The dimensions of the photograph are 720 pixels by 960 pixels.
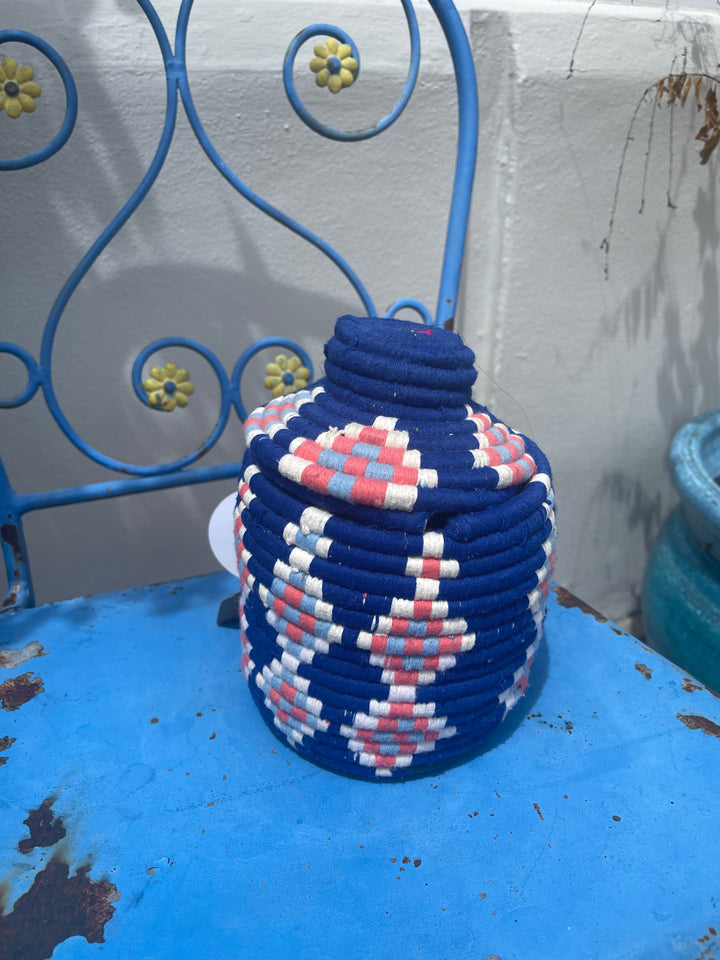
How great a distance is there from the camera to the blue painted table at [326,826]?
548 millimetres

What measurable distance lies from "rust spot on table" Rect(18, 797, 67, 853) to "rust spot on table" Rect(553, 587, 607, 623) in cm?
71

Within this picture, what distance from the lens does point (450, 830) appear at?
2.09ft

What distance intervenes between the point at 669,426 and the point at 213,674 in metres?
1.35

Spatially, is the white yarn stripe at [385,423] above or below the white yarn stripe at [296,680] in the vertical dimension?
above

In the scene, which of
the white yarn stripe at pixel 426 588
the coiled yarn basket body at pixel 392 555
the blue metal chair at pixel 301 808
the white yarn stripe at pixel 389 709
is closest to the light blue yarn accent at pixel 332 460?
the coiled yarn basket body at pixel 392 555

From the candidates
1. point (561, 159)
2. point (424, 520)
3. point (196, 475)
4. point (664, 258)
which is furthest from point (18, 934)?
point (664, 258)

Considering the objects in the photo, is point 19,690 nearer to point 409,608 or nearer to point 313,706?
point 313,706

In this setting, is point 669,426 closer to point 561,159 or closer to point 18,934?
point 561,159

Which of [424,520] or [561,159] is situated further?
[561,159]

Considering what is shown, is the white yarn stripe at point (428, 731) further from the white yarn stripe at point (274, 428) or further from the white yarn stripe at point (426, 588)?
the white yarn stripe at point (274, 428)

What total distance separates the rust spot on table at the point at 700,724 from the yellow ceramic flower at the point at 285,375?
2.28ft

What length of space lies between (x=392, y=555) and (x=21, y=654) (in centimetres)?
55

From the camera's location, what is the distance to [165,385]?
971 millimetres

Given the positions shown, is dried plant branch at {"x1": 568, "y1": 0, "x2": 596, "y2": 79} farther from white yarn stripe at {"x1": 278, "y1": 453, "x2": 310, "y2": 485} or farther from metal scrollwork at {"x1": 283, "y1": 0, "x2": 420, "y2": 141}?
white yarn stripe at {"x1": 278, "y1": 453, "x2": 310, "y2": 485}
